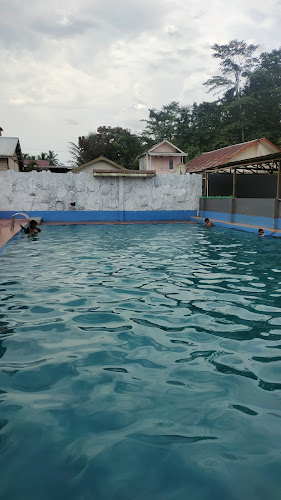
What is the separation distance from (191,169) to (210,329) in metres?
19.9

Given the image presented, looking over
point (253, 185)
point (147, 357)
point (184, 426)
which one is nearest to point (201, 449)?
point (184, 426)

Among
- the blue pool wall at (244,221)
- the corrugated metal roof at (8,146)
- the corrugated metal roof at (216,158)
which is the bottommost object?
the blue pool wall at (244,221)

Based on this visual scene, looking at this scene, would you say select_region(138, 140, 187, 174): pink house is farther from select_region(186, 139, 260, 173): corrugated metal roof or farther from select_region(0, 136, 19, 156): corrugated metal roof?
select_region(0, 136, 19, 156): corrugated metal roof

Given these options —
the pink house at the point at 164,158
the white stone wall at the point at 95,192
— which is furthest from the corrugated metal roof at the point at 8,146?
the pink house at the point at 164,158

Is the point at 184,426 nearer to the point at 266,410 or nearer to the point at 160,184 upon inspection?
the point at 266,410

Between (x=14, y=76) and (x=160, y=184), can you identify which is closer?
(x=14, y=76)

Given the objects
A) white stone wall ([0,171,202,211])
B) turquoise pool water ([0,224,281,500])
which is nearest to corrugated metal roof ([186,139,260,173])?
white stone wall ([0,171,202,211])

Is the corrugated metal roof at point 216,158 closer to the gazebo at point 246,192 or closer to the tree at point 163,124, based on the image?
the gazebo at point 246,192

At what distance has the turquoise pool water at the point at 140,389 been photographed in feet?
6.91

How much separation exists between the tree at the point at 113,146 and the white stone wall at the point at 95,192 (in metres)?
23.3

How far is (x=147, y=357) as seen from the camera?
11.8ft

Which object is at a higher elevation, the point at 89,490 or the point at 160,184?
the point at 160,184

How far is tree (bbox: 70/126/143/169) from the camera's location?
145 ft

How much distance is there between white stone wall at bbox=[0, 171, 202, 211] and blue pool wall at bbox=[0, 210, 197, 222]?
24cm
